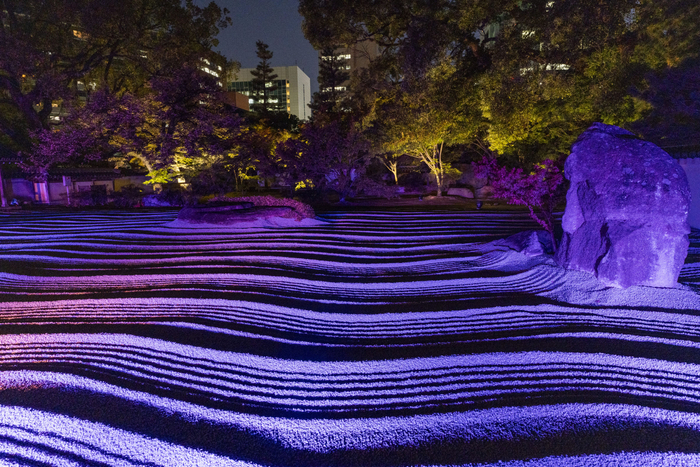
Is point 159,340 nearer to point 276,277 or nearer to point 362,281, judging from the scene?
point 276,277

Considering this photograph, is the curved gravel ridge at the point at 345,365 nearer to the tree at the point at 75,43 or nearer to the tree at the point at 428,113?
the tree at the point at 428,113

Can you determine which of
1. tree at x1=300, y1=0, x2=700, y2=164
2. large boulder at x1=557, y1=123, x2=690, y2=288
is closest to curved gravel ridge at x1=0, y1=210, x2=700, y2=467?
large boulder at x1=557, y1=123, x2=690, y2=288

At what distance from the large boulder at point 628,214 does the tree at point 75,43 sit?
1551 centimetres

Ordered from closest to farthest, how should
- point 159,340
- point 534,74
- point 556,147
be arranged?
1. point 159,340
2. point 534,74
3. point 556,147

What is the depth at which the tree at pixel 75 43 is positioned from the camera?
14.0 metres

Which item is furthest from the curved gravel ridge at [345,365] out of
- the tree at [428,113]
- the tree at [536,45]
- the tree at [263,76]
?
the tree at [263,76]

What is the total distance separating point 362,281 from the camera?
18.9 ft

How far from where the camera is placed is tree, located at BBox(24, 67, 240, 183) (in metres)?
13.2

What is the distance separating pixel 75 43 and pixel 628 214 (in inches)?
877

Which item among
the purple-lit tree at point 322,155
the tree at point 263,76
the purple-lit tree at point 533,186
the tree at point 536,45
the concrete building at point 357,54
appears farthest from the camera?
the tree at point 263,76

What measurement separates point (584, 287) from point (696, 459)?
2.92 metres

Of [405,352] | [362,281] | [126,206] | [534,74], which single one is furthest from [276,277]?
[126,206]

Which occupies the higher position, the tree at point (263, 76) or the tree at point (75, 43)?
the tree at point (263, 76)

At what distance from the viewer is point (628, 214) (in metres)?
4.84
